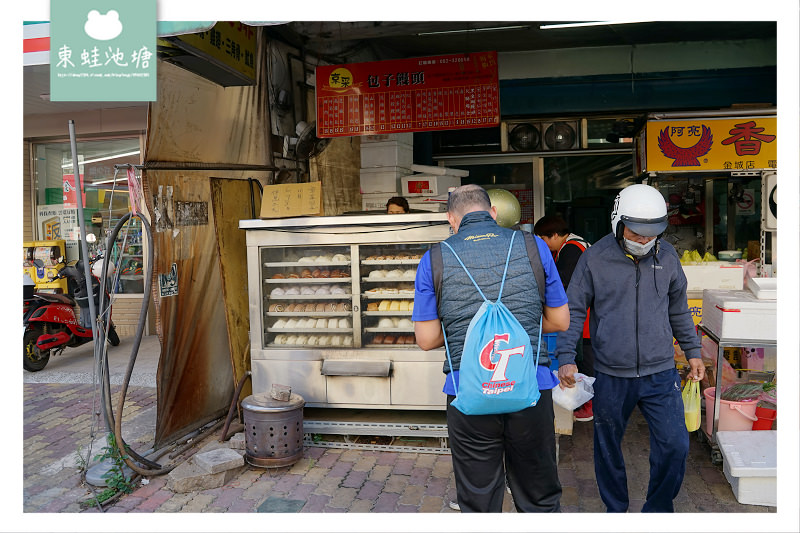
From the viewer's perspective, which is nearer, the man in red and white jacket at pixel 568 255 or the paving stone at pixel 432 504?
the paving stone at pixel 432 504

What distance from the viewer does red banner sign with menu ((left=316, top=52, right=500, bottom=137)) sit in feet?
22.0

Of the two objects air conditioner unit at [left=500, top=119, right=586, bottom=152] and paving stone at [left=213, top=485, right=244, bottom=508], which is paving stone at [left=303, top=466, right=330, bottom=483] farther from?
air conditioner unit at [left=500, top=119, right=586, bottom=152]

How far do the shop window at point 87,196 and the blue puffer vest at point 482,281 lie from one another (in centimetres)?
868

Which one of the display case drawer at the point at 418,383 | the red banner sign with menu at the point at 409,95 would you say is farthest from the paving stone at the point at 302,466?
the red banner sign with menu at the point at 409,95

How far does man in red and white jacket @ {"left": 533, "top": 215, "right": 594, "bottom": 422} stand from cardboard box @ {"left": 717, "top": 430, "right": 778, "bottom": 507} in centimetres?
158

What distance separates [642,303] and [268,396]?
2952 millimetres

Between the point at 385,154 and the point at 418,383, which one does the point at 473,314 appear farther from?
the point at 385,154

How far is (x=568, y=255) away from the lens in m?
5.80

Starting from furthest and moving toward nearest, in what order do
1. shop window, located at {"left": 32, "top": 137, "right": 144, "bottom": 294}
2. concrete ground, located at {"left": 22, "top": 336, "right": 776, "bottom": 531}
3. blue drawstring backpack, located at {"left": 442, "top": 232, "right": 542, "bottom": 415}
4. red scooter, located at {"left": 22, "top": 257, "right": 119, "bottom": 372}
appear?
shop window, located at {"left": 32, "top": 137, "right": 144, "bottom": 294} → red scooter, located at {"left": 22, "top": 257, "right": 119, "bottom": 372} → concrete ground, located at {"left": 22, "top": 336, "right": 776, "bottom": 531} → blue drawstring backpack, located at {"left": 442, "top": 232, "right": 542, "bottom": 415}

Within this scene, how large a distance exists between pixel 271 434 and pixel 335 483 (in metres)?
0.64

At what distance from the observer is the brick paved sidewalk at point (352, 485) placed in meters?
4.23

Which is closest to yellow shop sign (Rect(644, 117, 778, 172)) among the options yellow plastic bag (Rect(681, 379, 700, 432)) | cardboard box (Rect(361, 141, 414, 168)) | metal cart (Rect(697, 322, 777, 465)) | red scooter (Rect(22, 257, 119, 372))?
cardboard box (Rect(361, 141, 414, 168))

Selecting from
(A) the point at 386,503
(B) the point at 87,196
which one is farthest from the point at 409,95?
(B) the point at 87,196

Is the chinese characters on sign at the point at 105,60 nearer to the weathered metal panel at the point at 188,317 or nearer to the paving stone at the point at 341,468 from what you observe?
the weathered metal panel at the point at 188,317
